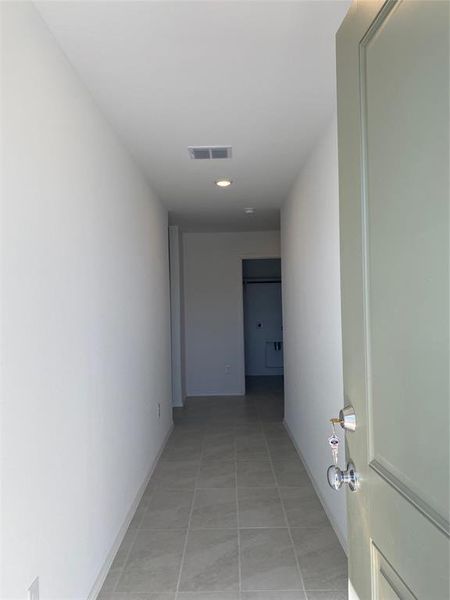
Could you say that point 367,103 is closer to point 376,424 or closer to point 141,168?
point 376,424

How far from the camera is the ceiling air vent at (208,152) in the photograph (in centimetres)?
306

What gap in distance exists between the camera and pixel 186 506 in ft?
10.2

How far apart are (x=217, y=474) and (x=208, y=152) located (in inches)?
102

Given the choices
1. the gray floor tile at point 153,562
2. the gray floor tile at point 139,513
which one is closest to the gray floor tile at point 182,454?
the gray floor tile at point 139,513

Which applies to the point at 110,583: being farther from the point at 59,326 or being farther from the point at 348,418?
the point at 348,418

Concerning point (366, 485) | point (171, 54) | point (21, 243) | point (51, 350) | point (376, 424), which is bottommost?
point (366, 485)

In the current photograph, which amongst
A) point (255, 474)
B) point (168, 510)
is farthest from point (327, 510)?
point (168, 510)

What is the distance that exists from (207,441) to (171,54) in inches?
148

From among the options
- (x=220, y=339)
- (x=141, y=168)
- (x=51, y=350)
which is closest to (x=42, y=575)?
(x=51, y=350)

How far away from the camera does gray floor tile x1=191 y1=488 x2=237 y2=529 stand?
286 centimetres

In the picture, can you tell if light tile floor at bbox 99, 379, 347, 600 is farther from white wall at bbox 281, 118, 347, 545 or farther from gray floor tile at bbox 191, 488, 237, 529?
white wall at bbox 281, 118, 347, 545

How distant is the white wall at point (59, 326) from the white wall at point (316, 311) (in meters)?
1.29

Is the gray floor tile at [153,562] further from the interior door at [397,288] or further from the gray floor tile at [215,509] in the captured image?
the interior door at [397,288]

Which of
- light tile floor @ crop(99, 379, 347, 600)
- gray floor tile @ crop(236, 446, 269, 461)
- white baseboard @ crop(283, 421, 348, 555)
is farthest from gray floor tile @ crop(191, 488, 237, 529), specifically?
gray floor tile @ crop(236, 446, 269, 461)
